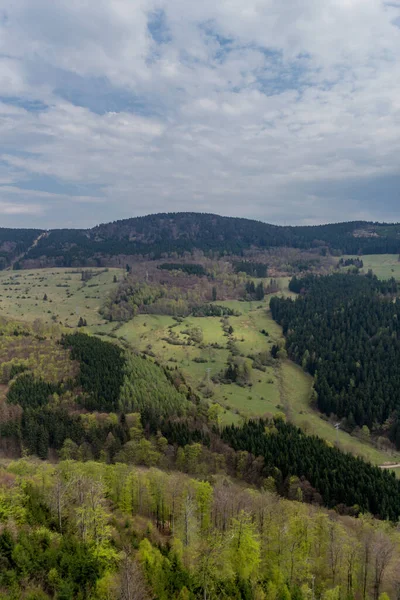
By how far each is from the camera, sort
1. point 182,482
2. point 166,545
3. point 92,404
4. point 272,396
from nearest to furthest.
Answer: point 166,545 → point 182,482 → point 92,404 → point 272,396

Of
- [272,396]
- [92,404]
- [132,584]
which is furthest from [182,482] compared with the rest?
[272,396]

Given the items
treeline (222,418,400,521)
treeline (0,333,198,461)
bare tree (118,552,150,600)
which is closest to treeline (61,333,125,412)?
treeline (0,333,198,461)

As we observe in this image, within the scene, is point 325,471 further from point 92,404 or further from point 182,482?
point 92,404

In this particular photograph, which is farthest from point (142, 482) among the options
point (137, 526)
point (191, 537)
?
point (191, 537)

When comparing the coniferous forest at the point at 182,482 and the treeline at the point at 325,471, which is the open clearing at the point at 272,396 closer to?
the coniferous forest at the point at 182,482

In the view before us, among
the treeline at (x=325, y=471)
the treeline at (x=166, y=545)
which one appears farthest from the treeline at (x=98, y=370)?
the treeline at (x=166, y=545)

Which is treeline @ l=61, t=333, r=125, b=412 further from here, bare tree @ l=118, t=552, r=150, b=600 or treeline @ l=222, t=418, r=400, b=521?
bare tree @ l=118, t=552, r=150, b=600
